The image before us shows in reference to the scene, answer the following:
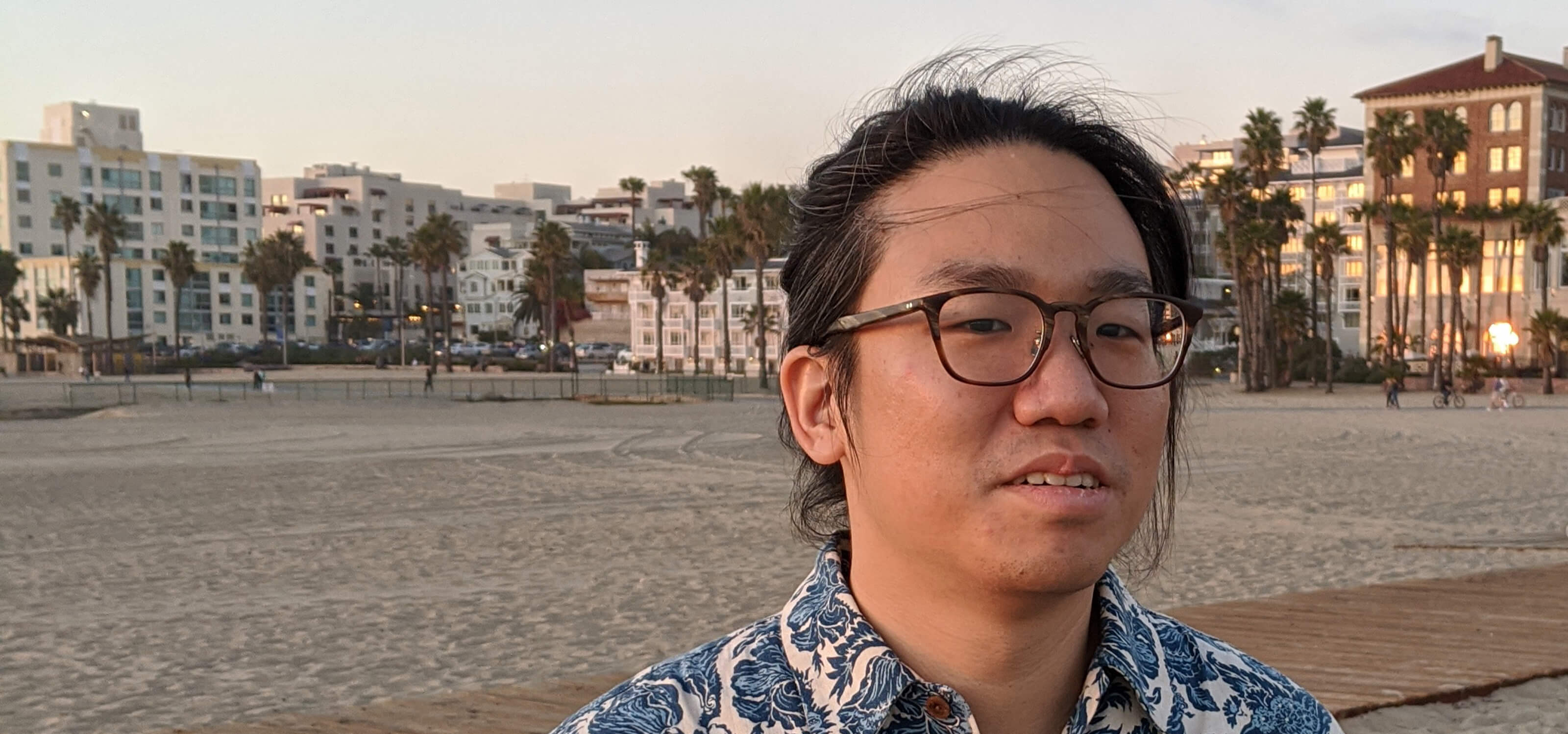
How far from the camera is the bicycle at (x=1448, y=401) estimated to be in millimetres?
47094

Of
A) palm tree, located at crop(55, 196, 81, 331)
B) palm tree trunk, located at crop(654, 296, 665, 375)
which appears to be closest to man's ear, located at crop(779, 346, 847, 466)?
palm tree trunk, located at crop(654, 296, 665, 375)

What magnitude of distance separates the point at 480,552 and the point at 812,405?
15.1 meters

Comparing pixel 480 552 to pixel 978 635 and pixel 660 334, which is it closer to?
pixel 978 635

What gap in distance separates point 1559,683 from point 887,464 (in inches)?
280

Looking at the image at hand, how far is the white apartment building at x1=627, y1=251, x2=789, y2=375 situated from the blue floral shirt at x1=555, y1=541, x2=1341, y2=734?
330ft

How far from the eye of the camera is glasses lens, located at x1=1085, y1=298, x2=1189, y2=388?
1541mm

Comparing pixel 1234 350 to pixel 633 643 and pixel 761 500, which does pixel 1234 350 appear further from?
pixel 633 643

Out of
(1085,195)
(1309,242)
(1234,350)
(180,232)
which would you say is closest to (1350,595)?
(1085,195)

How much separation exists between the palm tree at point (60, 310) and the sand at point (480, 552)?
10014 centimetres

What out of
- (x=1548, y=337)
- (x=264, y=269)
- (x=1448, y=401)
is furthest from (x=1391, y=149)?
(x=264, y=269)

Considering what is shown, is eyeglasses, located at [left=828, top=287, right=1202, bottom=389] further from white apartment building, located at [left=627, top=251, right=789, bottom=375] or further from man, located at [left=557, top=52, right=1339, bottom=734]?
white apartment building, located at [left=627, top=251, right=789, bottom=375]

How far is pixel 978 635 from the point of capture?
1.52m

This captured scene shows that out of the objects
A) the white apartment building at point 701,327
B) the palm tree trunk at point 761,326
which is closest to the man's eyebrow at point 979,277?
the palm tree trunk at point 761,326

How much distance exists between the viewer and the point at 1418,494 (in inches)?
838
